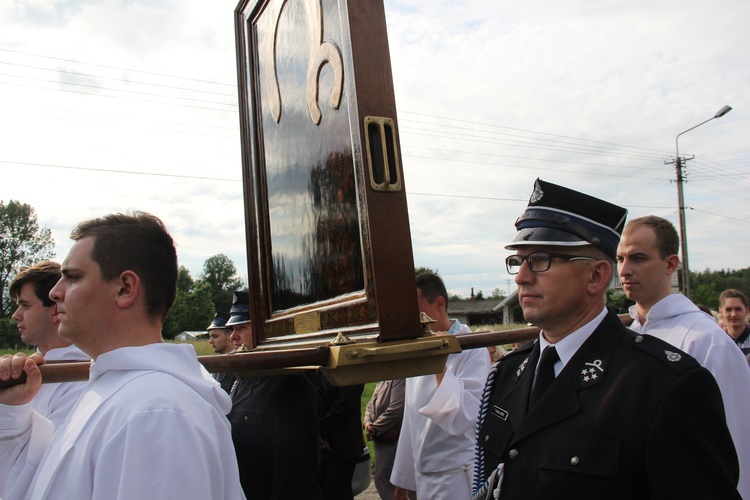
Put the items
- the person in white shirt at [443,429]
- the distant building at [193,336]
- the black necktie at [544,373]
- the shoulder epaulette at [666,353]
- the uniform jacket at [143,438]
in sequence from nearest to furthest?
1. the uniform jacket at [143,438]
2. the shoulder epaulette at [666,353]
3. the black necktie at [544,373]
4. the person in white shirt at [443,429]
5. the distant building at [193,336]

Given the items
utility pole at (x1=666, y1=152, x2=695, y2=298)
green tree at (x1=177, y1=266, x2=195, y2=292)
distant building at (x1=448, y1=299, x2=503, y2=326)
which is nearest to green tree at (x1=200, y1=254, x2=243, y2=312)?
green tree at (x1=177, y1=266, x2=195, y2=292)

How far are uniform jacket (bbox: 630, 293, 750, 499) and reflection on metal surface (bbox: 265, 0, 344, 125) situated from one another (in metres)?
2.08

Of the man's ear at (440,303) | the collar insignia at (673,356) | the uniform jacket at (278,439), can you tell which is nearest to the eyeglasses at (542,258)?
the collar insignia at (673,356)

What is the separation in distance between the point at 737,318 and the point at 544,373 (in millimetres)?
5850

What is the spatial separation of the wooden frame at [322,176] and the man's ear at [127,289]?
22.0 inches

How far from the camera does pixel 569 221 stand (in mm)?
2014

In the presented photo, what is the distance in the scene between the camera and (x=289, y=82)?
2283mm

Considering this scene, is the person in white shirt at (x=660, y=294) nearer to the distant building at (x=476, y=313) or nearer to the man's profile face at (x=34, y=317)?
the man's profile face at (x=34, y=317)

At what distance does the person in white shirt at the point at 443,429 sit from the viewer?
3369 millimetres

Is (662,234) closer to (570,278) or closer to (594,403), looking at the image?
(570,278)

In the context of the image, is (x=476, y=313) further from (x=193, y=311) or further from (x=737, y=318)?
(x=737, y=318)

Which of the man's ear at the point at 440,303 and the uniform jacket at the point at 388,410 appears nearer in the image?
the man's ear at the point at 440,303

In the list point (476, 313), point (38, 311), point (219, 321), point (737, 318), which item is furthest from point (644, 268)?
point (476, 313)

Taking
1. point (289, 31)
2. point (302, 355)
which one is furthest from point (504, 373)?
point (289, 31)
